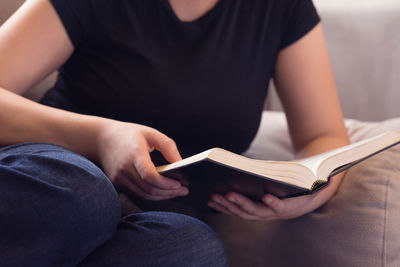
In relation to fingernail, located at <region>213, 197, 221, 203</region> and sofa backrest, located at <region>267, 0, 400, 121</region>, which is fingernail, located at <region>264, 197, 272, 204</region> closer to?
fingernail, located at <region>213, 197, 221, 203</region>

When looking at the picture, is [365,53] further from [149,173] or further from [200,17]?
[149,173]

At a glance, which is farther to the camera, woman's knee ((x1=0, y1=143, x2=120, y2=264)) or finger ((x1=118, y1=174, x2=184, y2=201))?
finger ((x1=118, y1=174, x2=184, y2=201))

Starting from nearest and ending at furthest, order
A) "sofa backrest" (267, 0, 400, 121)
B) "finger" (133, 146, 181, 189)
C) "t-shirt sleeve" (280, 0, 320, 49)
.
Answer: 1. "finger" (133, 146, 181, 189)
2. "t-shirt sleeve" (280, 0, 320, 49)
3. "sofa backrest" (267, 0, 400, 121)

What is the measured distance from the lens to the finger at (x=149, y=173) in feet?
1.72

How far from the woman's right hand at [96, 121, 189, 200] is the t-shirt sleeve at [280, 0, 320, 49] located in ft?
1.35

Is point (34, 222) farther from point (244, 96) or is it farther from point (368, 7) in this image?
point (368, 7)

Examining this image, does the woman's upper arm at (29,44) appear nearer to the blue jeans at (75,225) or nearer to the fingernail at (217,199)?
the blue jeans at (75,225)

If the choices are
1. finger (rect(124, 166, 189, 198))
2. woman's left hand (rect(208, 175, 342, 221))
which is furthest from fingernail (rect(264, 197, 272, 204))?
finger (rect(124, 166, 189, 198))

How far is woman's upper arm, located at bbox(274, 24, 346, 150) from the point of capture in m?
0.87

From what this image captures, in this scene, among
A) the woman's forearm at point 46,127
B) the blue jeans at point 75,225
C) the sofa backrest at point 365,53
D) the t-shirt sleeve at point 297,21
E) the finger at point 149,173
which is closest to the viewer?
the blue jeans at point 75,225

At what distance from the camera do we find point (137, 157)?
21.2 inches

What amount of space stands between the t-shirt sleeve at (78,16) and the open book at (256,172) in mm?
361

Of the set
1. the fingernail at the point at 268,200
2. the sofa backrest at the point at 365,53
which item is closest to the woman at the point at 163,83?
the fingernail at the point at 268,200

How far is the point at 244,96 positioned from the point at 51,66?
0.35 metres
